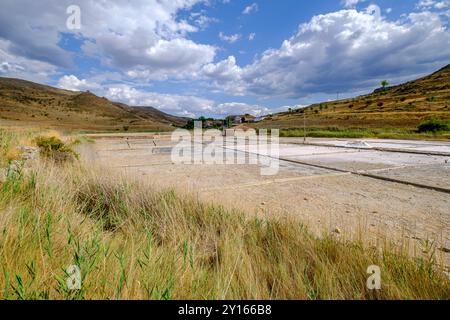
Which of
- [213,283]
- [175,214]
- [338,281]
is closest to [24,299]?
[213,283]

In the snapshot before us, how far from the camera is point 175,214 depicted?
9.12 ft

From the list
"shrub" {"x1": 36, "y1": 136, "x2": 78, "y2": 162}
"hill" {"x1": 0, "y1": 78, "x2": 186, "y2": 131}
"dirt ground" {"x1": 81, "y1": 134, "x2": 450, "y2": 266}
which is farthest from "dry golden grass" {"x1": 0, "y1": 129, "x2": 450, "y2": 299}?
"hill" {"x1": 0, "y1": 78, "x2": 186, "y2": 131}

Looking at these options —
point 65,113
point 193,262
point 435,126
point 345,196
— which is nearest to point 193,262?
point 193,262

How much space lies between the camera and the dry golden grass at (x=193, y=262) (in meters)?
1.41

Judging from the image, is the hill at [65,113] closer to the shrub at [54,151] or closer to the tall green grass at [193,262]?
the shrub at [54,151]

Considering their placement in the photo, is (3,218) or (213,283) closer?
(213,283)

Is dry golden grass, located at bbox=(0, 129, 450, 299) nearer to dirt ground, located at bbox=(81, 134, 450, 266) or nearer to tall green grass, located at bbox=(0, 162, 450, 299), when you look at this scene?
tall green grass, located at bbox=(0, 162, 450, 299)

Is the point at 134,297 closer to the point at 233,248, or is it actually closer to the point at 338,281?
the point at 233,248

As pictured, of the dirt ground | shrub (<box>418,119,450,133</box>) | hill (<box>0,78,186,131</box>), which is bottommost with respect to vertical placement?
the dirt ground

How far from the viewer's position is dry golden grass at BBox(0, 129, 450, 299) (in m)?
1.41

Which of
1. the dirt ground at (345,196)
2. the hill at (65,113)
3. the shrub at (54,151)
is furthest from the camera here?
the hill at (65,113)

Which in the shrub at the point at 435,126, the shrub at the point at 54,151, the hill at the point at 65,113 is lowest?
the shrub at the point at 54,151

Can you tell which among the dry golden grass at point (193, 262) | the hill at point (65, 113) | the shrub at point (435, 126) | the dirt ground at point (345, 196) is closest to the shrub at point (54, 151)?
the dirt ground at point (345, 196)
